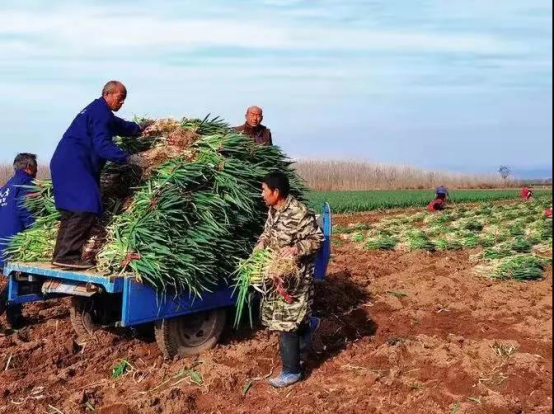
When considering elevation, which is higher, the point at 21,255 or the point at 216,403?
the point at 21,255

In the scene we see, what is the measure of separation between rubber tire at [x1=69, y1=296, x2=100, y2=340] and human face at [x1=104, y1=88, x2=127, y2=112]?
5.65 feet

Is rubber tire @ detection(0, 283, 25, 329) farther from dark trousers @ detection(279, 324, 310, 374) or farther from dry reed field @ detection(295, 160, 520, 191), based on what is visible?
dry reed field @ detection(295, 160, 520, 191)

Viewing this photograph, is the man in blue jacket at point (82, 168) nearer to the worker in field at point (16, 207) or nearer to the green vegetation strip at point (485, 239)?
the worker in field at point (16, 207)

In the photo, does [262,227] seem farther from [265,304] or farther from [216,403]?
[216,403]

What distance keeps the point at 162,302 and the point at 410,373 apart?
75.0 inches

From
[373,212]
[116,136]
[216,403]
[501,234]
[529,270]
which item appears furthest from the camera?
[373,212]

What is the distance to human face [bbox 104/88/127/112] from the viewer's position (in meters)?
5.29

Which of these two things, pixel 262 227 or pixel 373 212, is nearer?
pixel 262 227

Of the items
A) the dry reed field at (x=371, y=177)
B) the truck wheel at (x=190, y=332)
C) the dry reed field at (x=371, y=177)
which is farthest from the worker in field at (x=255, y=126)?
the dry reed field at (x=371, y=177)

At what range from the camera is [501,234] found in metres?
12.7

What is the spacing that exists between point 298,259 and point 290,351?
67 centimetres

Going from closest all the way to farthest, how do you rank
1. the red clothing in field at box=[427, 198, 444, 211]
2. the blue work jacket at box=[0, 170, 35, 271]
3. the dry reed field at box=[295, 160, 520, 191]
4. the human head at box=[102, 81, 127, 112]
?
the human head at box=[102, 81, 127, 112], the blue work jacket at box=[0, 170, 35, 271], the red clothing in field at box=[427, 198, 444, 211], the dry reed field at box=[295, 160, 520, 191]

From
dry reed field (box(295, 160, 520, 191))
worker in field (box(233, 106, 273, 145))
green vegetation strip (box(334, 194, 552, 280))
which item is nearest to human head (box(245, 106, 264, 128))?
worker in field (box(233, 106, 273, 145))

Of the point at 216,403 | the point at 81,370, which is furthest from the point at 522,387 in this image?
the point at 81,370
